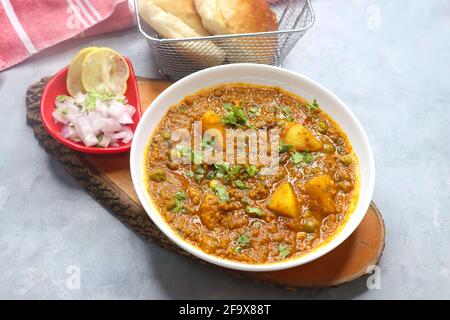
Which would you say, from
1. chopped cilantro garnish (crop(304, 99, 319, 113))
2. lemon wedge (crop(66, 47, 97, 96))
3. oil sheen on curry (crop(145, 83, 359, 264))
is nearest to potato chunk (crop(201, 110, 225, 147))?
oil sheen on curry (crop(145, 83, 359, 264))

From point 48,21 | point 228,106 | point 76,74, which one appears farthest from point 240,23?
point 48,21

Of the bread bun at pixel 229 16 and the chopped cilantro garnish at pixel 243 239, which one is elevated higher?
the bread bun at pixel 229 16

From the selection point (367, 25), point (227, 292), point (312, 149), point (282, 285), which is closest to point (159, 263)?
point (227, 292)

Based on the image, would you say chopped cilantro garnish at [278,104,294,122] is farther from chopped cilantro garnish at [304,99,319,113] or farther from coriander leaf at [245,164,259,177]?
coriander leaf at [245,164,259,177]

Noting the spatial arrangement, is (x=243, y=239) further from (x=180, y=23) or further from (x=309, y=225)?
(x=180, y=23)

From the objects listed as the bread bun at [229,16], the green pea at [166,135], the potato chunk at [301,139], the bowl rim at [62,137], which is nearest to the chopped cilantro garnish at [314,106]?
the potato chunk at [301,139]

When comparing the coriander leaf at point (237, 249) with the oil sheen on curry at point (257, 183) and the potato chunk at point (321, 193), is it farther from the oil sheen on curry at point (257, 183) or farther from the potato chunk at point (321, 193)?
the potato chunk at point (321, 193)
